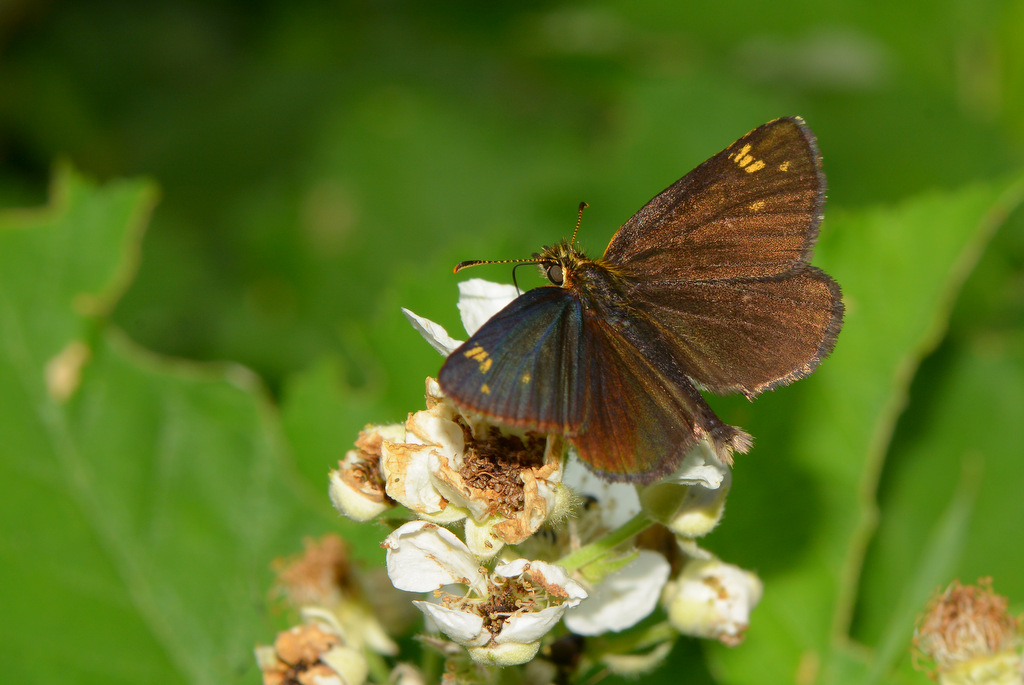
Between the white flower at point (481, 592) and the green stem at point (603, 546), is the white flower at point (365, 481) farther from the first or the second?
the green stem at point (603, 546)

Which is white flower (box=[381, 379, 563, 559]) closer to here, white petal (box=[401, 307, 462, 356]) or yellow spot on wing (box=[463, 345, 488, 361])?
white petal (box=[401, 307, 462, 356])

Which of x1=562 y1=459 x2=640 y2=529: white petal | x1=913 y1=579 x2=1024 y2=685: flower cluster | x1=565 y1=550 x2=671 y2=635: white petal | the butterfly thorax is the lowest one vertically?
x1=913 y1=579 x2=1024 y2=685: flower cluster

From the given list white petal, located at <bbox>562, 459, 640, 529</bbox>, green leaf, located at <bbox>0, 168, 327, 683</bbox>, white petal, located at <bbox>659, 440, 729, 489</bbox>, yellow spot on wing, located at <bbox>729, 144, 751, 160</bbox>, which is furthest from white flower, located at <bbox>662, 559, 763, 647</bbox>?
green leaf, located at <bbox>0, 168, 327, 683</bbox>

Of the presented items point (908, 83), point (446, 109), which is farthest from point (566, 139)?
point (908, 83)

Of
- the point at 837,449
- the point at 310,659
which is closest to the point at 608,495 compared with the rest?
the point at 310,659

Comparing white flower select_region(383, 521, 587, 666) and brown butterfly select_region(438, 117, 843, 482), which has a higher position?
brown butterfly select_region(438, 117, 843, 482)

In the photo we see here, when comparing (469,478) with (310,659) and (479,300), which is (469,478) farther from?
(310,659)

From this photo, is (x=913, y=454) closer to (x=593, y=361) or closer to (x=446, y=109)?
(x=593, y=361)
